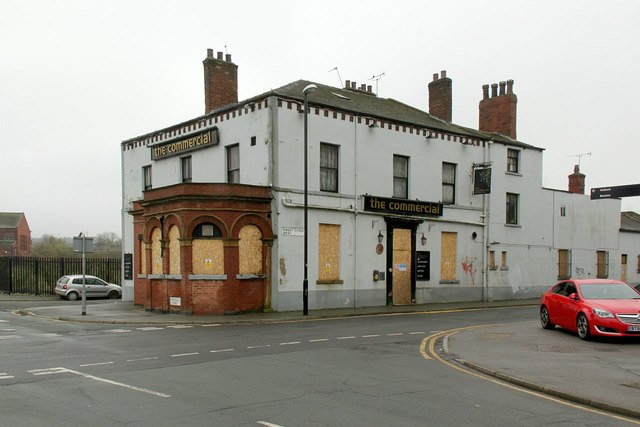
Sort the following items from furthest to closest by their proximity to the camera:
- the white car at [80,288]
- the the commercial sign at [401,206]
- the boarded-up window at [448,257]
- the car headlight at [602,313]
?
the white car at [80,288] → the boarded-up window at [448,257] → the the commercial sign at [401,206] → the car headlight at [602,313]

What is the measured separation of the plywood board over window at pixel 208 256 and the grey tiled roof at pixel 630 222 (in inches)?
1164

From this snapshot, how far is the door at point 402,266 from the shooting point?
26672 mm

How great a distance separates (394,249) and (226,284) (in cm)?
870

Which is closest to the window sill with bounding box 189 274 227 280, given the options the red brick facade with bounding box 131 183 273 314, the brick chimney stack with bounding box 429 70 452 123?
the red brick facade with bounding box 131 183 273 314

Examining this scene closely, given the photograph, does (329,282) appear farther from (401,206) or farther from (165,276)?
(165,276)

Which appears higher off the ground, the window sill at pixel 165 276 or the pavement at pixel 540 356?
the window sill at pixel 165 276

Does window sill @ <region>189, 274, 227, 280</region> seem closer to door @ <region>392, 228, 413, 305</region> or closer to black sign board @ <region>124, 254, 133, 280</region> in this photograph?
door @ <region>392, 228, 413, 305</region>

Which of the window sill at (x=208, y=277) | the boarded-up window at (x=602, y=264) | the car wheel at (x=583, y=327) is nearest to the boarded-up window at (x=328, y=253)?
the window sill at (x=208, y=277)

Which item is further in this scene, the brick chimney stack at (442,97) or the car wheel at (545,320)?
the brick chimney stack at (442,97)

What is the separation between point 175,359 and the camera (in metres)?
11.6

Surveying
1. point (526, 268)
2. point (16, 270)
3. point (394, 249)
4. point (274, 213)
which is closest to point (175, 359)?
point (274, 213)

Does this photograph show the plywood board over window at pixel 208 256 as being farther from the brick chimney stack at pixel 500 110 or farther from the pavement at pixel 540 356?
the brick chimney stack at pixel 500 110

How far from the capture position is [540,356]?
39.9 ft

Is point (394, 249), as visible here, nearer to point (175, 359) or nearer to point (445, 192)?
point (445, 192)
